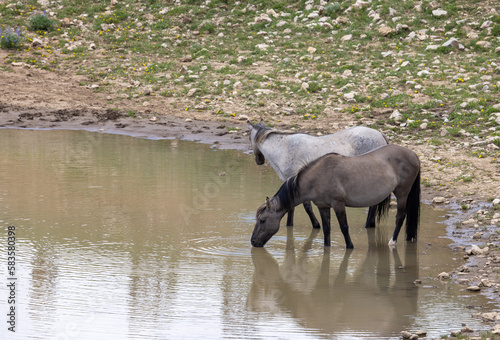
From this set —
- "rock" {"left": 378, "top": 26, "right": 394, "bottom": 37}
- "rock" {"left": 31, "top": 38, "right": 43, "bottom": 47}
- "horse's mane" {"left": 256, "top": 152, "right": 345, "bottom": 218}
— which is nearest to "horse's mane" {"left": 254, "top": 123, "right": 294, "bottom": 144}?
"horse's mane" {"left": 256, "top": 152, "right": 345, "bottom": 218}

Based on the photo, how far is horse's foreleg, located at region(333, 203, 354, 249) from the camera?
920 centimetres

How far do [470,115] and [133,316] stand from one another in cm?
1107

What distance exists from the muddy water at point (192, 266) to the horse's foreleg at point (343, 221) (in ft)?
0.47

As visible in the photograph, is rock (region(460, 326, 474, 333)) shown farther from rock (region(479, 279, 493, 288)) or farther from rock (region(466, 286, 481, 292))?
rock (region(479, 279, 493, 288))

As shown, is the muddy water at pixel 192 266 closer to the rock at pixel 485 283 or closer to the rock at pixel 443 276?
the rock at pixel 443 276

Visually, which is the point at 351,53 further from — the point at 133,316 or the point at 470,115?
the point at 133,316

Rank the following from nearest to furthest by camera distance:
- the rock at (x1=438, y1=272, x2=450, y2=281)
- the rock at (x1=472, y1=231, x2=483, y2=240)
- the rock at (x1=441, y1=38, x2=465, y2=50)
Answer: the rock at (x1=438, y1=272, x2=450, y2=281) < the rock at (x1=472, y1=231, x2=483, y2=240) < the rock at (x1=441, y1=38, x2=465, y2=50)

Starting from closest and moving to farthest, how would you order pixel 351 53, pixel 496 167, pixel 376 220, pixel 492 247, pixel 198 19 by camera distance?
pixel 492 247, pixel 376 220, pixel 496 167, pixel 351 53, pixel 198 19

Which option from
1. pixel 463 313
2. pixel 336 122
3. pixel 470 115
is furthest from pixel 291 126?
pixel 463 313

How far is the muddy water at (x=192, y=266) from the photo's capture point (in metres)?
6.80

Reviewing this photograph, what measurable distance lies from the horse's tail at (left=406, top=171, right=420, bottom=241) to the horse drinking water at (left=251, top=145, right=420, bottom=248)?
A: 0.15m

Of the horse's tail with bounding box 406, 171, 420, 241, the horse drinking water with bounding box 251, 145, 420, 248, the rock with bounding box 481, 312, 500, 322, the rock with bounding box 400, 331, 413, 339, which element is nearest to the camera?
the rock with bounding box 400, 331, 413, 339

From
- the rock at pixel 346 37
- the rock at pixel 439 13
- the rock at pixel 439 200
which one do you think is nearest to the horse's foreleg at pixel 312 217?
the rock at pixel 439 200

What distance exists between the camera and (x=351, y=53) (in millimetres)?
19859
